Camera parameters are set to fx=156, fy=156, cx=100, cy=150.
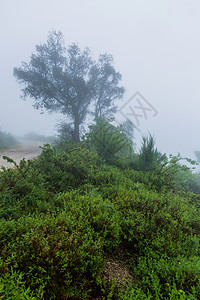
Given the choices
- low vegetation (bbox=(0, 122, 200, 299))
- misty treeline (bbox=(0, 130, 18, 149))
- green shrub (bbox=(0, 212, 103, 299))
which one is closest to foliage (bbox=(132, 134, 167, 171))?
low vegetation (bbox=(0, 122, 200, 299))

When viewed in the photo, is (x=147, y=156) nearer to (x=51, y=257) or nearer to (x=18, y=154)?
(x=51, y=257)

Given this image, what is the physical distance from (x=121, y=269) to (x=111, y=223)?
580 mm

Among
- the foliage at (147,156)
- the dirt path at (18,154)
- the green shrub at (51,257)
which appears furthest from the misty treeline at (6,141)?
the green shrub at (51,257)

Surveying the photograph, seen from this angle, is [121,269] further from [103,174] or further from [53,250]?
[103,174]

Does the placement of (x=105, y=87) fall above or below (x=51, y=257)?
above

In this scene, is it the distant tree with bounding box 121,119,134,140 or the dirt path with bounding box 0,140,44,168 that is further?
the distant tree with bounding box 121,119,134,140

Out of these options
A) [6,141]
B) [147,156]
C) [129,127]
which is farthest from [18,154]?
[129,127]

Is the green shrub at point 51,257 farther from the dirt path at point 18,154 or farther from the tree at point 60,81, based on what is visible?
the tree at point 60,81

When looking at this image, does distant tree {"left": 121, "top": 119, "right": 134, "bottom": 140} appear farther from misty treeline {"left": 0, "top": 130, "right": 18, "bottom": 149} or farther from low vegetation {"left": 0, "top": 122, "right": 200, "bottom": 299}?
low vegetation {"left": 0, "top": 122, "right": 200, "bottom": 299}

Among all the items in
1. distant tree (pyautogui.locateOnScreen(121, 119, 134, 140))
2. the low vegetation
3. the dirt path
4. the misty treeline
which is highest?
distant tree (pyautogui.locateOnScreen(121, 119, 134, 140))

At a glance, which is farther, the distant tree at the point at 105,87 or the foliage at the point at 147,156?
the distant tree at the point at 105,87

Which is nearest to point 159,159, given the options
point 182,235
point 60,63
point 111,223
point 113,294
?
point 182,235

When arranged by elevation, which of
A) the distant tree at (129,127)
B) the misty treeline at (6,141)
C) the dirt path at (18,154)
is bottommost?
the dirt path at (18,154)

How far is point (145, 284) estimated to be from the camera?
1915mm
